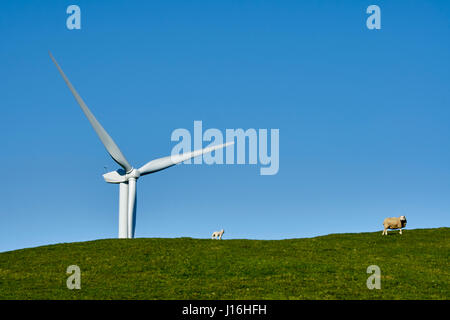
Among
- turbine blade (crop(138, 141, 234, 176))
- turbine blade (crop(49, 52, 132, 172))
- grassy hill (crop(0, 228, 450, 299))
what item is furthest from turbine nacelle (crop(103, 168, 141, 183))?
grassy hill (crop(0, 228, 450, 299))

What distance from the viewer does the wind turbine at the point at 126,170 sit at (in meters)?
51.4

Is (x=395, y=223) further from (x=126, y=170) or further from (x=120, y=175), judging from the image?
(x=120, y=175)

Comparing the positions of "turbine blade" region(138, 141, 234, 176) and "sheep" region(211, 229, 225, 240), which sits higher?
"turbine blade" region(138, 141, 234, 176)

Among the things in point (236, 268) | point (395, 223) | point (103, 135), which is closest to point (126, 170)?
point (103, 135)

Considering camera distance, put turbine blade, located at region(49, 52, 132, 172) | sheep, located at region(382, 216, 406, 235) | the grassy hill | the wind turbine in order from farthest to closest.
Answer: the wind turbine
turbine blade, located at region(49, 52, 132, 172)
sheep, located at region(382, 216, 406, 235)
the grassy hill

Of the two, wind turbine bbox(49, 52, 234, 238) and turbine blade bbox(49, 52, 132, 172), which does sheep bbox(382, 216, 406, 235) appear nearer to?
wind turbine bbox(49, 52, 234, 238)

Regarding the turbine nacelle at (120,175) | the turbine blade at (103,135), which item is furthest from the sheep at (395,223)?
the turbine blade at (103,135)

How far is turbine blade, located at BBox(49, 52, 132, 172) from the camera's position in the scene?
1953 inches

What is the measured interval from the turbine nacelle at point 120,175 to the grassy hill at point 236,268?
30.3ft

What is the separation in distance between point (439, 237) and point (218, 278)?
78.2ft

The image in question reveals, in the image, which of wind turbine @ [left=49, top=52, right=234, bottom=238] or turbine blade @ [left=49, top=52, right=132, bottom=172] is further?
wind turbine @ [left=49, top=52, right=234, bottom=238]

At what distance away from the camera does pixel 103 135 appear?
171 feet

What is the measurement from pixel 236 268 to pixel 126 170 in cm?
2305
